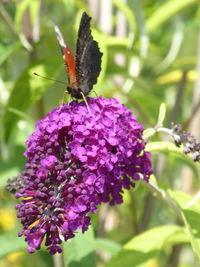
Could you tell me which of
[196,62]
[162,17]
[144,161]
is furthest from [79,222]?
[196,62]

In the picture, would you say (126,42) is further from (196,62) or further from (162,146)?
(162,146)

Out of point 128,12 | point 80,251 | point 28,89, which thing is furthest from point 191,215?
point 128,12

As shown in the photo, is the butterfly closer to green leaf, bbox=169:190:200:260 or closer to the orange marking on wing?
the orange marking on wing

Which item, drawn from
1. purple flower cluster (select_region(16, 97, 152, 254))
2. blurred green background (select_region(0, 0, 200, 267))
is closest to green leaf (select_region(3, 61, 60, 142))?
blurred green background (select_region(0, 0, 200, 267))

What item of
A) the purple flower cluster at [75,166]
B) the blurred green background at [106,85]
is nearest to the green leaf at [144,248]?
the blurred green background at [106,85]

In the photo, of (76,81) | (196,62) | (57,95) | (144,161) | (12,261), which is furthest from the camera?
(12,261)

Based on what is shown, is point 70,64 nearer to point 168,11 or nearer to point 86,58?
point 86,58

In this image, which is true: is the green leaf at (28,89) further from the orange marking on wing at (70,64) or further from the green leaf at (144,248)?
→ the green leaf at (144,248)

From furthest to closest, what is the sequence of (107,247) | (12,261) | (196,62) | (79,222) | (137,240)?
(12,261)
(196,62)
(107,247)
(137,240)
(79,222)
